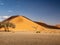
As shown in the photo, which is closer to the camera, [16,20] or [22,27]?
[22,27]

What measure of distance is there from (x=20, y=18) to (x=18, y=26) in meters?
13.1

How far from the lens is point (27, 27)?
99625mm

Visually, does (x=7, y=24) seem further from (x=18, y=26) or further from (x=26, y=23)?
(x=26, y=23)

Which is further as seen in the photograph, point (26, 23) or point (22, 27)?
point (26, 23)

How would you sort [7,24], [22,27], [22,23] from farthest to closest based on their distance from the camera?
[22,23] → [22,27] → [7,24]

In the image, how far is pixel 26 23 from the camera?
348 feet

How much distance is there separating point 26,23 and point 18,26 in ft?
27.0

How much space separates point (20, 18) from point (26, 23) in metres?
7.31

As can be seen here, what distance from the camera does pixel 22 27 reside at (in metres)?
99.3

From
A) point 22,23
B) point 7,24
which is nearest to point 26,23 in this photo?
point 22,23

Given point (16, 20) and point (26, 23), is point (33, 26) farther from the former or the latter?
point (16, 20)

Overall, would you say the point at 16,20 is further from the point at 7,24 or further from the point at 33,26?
the point at 7,24

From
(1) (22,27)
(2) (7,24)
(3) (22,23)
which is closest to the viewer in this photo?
(2) (7,24)

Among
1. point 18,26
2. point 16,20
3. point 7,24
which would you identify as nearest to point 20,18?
point 16,20
